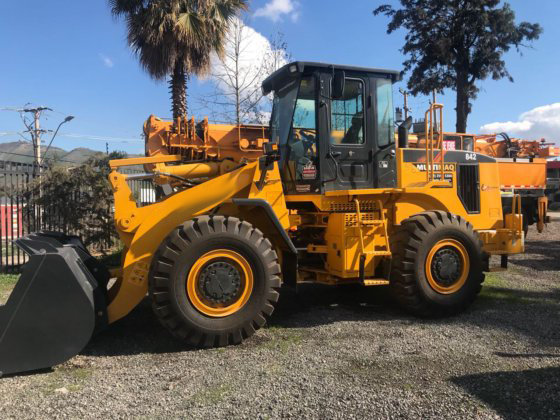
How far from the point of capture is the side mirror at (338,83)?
17.2 feet

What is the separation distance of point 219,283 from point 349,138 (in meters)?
2.54

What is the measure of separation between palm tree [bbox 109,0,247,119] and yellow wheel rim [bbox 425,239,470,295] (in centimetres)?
980

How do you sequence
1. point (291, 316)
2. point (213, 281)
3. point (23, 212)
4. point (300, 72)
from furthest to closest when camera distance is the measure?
point (23, 212)
point (291, 316)
point (300, 72)
point (213, 281)

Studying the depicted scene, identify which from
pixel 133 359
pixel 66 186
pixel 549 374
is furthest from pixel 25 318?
pixel 66 186

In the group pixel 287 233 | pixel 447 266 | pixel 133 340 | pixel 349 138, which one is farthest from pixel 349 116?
pixel 133 340

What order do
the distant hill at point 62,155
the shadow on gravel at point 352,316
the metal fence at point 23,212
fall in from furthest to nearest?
the distant hill at point 62,155 < the metal fence at point 23,212 < the shadow on gravel at point 352,316

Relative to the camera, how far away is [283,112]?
6.03m

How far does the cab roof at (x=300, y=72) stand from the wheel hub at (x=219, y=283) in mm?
2553

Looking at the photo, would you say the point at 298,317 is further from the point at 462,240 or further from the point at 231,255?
the point at 462,240

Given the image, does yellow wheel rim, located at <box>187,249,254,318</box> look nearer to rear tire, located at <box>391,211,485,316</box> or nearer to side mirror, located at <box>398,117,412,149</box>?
rear tire, located at <box>391,211,485,316</box>

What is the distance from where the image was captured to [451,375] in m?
3.98

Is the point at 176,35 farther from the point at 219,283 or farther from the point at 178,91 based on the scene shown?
the point at 219,283

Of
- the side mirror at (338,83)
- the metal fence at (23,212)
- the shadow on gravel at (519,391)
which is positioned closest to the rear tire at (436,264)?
the shadow on gravel at (519,391)

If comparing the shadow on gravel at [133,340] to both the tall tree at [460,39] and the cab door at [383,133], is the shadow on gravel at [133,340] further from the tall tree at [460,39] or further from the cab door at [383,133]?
the tall tree at [460,39]
